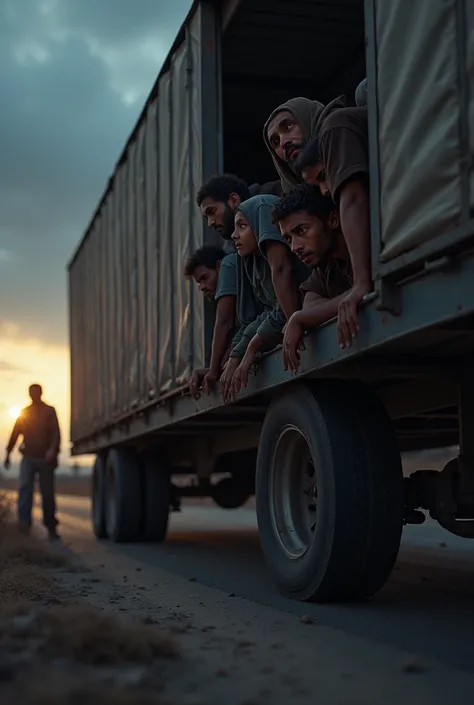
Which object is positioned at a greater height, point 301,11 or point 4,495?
point 301,11

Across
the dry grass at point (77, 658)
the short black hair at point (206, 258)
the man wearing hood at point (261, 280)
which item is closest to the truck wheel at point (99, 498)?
the short black hair at point (206, 258)

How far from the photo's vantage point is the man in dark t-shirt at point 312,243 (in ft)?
16.9

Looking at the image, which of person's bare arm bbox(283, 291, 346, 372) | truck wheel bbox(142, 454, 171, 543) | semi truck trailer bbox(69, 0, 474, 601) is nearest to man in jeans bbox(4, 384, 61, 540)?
semi truck trailer bbox(69, 0, 474, 601)

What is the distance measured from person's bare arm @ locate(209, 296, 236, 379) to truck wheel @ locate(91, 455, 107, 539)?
18.5 ft

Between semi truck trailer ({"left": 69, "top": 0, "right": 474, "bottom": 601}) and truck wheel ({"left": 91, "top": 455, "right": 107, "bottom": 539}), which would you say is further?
truck wheel ({"left": 91, "top": 455, "right": 107, "bottom": 539})

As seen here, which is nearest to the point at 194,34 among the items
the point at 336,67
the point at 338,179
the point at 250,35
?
the point at 250,35

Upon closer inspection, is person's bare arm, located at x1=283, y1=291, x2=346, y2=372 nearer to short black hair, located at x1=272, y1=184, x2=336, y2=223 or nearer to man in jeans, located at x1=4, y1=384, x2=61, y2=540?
short black hair, located at x1=272, y1=184, x2=336, y2=223

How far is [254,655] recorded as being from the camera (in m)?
3.77

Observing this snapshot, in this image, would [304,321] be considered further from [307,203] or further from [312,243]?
[307,203]

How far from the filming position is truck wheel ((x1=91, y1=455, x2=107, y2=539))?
12.3 metres

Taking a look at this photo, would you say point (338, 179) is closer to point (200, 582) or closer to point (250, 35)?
point (200, 582)

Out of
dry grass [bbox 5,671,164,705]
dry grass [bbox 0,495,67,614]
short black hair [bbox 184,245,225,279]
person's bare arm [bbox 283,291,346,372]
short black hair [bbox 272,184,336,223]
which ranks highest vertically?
short black hair [bbox 184,245,225,279]

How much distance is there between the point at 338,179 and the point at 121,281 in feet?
22.7

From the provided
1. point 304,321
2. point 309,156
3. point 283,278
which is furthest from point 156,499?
point 309,156
